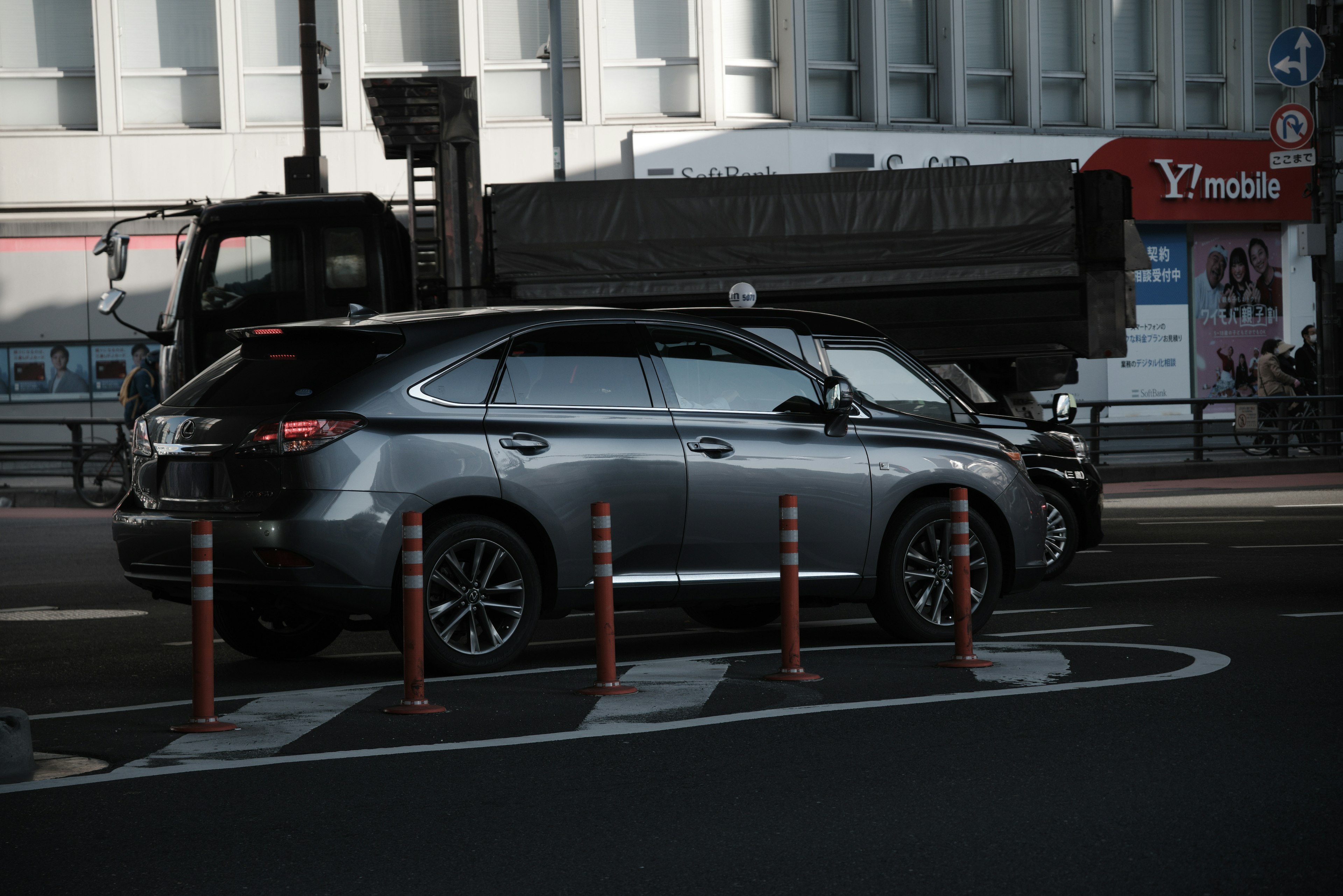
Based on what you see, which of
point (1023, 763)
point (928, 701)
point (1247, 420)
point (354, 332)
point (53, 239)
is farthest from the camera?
point (53, 239)

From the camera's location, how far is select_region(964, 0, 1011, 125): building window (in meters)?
30.6

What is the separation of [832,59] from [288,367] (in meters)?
23.5

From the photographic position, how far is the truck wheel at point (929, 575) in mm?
8703

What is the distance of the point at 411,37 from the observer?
28.7 meters

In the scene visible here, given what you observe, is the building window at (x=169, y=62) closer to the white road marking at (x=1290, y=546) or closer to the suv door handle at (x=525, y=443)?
the white road marking at (x=1290, y=546)

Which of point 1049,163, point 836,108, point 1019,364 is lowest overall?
point 1019,364

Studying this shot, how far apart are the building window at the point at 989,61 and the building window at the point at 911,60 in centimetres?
67

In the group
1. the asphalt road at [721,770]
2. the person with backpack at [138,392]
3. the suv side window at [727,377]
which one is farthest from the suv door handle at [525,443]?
the person with backpack at [138,392]

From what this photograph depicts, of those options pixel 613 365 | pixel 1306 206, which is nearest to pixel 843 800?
pixel 613 365

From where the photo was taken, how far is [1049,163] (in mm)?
15578

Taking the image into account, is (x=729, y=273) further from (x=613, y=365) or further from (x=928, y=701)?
(x=928, y=701)

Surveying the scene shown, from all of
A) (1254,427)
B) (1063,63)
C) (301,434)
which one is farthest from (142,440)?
(1063,63)

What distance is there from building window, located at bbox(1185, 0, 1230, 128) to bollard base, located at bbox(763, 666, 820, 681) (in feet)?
87.0

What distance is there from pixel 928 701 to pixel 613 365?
231cm
